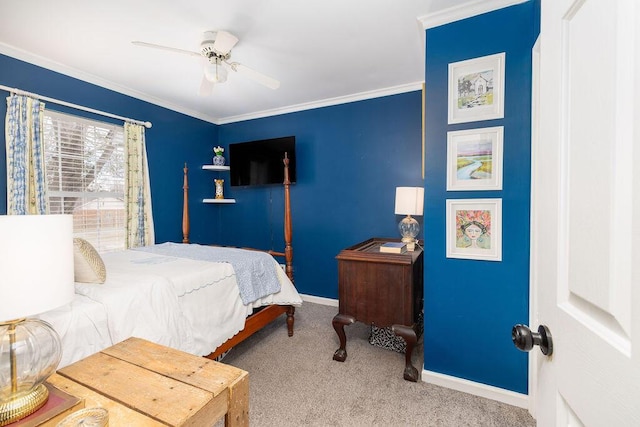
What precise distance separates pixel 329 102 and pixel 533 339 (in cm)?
337

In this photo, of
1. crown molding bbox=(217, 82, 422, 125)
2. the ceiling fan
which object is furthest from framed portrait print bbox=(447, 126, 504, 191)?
crown molding bbox=(217, 82, 422, 125)

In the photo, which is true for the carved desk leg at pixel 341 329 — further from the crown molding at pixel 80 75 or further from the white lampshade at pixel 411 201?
the crown molding at pixel 80 75

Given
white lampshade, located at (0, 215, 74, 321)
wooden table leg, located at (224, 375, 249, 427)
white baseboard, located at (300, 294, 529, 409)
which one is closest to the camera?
white lampshade, located at (0, 215, 74, 321)

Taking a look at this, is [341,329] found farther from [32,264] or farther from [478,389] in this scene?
[32,264]

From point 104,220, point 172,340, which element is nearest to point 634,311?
point 172,340

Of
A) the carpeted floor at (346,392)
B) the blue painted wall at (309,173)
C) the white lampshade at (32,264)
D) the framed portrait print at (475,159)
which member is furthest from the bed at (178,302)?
the framed portrait print at (475,159)

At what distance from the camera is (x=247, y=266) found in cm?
245

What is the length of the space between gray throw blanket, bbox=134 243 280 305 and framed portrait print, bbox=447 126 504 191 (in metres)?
1.62

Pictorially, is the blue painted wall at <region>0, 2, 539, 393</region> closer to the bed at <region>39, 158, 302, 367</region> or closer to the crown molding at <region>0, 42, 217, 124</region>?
the crown molding at <region>0, 42, 217, 124</region>

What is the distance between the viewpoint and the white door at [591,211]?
1.41 feet

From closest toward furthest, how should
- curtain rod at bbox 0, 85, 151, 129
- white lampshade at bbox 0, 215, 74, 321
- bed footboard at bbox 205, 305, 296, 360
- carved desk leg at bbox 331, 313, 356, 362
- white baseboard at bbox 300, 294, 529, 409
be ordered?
white lampshade at bbox 0, 215, 74, 321 → white baseboard at bbox 300, 294, 529, 409 → bed footboard at bbox 205, 305, 296, 360 → carved desk leg at bbox 331, 313, 356, 362 → curtain rod at bbox 0, 85, 151, 129

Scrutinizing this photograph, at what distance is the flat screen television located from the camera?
12.2 ft

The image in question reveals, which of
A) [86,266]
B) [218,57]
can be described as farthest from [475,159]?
[86,266]

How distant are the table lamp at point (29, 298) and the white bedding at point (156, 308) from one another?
2.15ft
